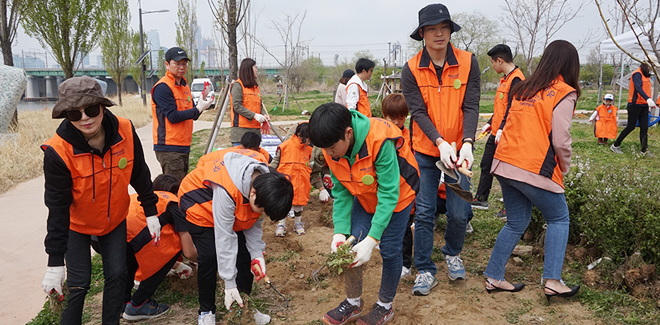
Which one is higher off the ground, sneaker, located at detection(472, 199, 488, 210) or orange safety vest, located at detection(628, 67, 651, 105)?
orange safety vest, located at detection(628, 67, 651, 105)

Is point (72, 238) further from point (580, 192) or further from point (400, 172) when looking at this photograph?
point (580, 192)

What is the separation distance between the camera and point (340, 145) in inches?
84.6

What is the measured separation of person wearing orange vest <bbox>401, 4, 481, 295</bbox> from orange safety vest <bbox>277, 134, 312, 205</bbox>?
1562 mm

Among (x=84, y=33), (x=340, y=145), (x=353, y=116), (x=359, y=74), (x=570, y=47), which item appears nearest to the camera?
(x=340, y=145)

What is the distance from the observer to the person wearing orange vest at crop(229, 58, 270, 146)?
5113 mm

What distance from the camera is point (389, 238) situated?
2.55 m

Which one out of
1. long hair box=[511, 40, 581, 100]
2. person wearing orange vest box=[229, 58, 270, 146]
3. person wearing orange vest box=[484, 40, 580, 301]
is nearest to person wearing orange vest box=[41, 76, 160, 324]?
person wearing orange vest box=[484, 40, 580, 301]

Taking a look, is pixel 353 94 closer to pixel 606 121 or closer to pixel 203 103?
pixel 203 103

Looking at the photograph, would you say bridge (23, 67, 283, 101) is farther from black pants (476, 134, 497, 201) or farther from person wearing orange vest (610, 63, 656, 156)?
black pants (476, 134, 497, 201)

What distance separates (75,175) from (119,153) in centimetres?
25

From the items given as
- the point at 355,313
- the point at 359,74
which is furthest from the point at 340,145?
the point at 359,74

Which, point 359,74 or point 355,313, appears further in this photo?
point 359,74

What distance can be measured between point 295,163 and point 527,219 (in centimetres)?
222

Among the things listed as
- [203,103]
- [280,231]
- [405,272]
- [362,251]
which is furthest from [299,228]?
[362,251]
